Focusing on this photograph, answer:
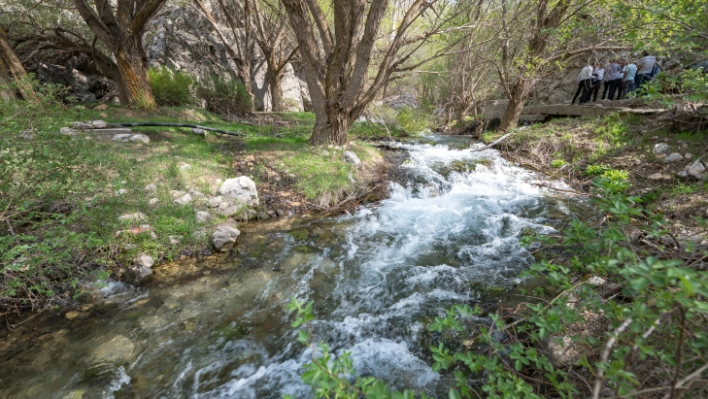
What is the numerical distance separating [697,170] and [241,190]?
812cm

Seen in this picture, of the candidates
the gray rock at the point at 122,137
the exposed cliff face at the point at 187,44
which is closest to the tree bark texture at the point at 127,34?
the gray rock at the point at 122,137

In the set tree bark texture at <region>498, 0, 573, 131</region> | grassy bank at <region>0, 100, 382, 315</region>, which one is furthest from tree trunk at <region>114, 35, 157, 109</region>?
tree bark texture at <region>498, 0, 573, 131</region>

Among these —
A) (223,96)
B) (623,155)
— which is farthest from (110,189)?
(223,96)

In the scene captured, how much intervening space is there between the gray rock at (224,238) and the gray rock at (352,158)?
3.49m

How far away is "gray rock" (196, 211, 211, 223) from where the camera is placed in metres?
4.66

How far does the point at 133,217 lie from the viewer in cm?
414

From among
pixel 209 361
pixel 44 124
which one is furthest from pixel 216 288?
pixel 44 124

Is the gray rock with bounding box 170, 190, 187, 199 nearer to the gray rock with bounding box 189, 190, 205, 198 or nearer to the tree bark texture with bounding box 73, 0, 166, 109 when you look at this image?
the gray rock with bounding box 189, 190, 205, 198

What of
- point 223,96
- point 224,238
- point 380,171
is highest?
point 223,96

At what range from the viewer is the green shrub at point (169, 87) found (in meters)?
11.2

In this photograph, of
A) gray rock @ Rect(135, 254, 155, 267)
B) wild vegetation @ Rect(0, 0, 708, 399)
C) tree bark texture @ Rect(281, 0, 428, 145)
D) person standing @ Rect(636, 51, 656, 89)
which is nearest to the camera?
wild vegetation @ Rect(0, 0, 708, 399)

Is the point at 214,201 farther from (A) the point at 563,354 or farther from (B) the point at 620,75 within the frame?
(B) the point at 620,75

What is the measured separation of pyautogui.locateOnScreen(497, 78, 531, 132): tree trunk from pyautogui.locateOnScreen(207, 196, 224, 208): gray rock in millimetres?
10905

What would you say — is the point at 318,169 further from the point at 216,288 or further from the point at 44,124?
the point at 44,124
